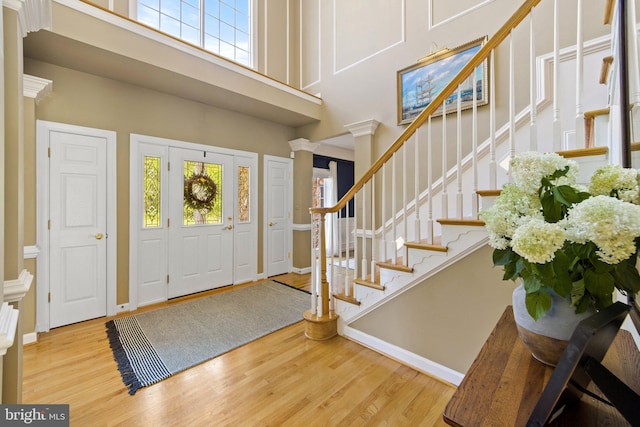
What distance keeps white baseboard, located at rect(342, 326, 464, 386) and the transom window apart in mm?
4218

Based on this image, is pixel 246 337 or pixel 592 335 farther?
pixel 246 337

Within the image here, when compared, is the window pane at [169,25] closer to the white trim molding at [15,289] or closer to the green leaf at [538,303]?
the white trim molding at [15,289]

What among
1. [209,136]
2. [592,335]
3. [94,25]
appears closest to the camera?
[592,335]

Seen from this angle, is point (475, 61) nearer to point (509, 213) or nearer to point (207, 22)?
point (509, 213)

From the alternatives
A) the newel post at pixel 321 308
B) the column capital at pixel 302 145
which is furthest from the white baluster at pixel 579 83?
the column capital at pixel 302 145

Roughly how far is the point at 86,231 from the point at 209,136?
1.81m

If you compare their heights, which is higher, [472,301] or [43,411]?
[472,301]

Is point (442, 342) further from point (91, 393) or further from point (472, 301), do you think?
point (91, 393)

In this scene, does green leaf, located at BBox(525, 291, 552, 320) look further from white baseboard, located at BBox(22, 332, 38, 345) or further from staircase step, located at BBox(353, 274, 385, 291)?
white baseboard, located at BBox(22, 332, 38, 345)

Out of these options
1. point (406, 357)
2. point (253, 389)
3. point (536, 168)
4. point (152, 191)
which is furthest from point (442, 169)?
point (152, 191)

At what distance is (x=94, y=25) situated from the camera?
2.36 meters

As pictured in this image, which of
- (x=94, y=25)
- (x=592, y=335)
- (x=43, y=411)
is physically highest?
(x=94, y=25)

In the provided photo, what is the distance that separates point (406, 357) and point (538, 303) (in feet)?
5.49

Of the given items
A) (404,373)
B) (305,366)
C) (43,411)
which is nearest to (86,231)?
(43,411)
